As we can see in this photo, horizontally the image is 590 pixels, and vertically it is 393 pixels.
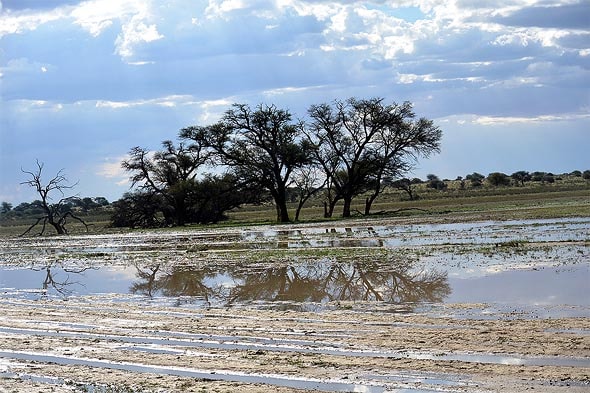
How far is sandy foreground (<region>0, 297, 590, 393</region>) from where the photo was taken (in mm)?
9422

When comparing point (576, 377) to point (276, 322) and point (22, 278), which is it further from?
point (22, 278)

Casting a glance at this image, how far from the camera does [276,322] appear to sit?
14078mm

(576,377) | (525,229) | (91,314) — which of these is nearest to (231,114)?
(525,229)

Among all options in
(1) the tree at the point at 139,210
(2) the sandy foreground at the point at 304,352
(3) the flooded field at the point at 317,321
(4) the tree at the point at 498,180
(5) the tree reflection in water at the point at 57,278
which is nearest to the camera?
(2) the sandy foreground at the point at 304,352

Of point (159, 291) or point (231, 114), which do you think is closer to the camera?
point (159, 291)

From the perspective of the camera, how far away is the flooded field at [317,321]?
9820mm

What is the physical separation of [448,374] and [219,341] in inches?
165

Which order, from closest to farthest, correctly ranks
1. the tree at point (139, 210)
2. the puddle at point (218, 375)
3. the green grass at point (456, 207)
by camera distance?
the puddle at point (218, 375) < the green grass at point (456, 207) < the tree at point (139, 210)

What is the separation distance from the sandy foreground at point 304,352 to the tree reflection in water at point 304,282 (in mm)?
2227

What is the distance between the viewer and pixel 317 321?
1384cm

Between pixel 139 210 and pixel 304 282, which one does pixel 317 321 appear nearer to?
pixel 304 282

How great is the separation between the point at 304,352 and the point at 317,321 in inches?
104

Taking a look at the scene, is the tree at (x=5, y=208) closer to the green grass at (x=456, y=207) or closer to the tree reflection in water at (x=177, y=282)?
the green grass at (x=456, y=207)

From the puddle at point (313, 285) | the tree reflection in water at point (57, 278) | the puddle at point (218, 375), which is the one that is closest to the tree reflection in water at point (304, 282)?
the puddle at point (313, 285)
